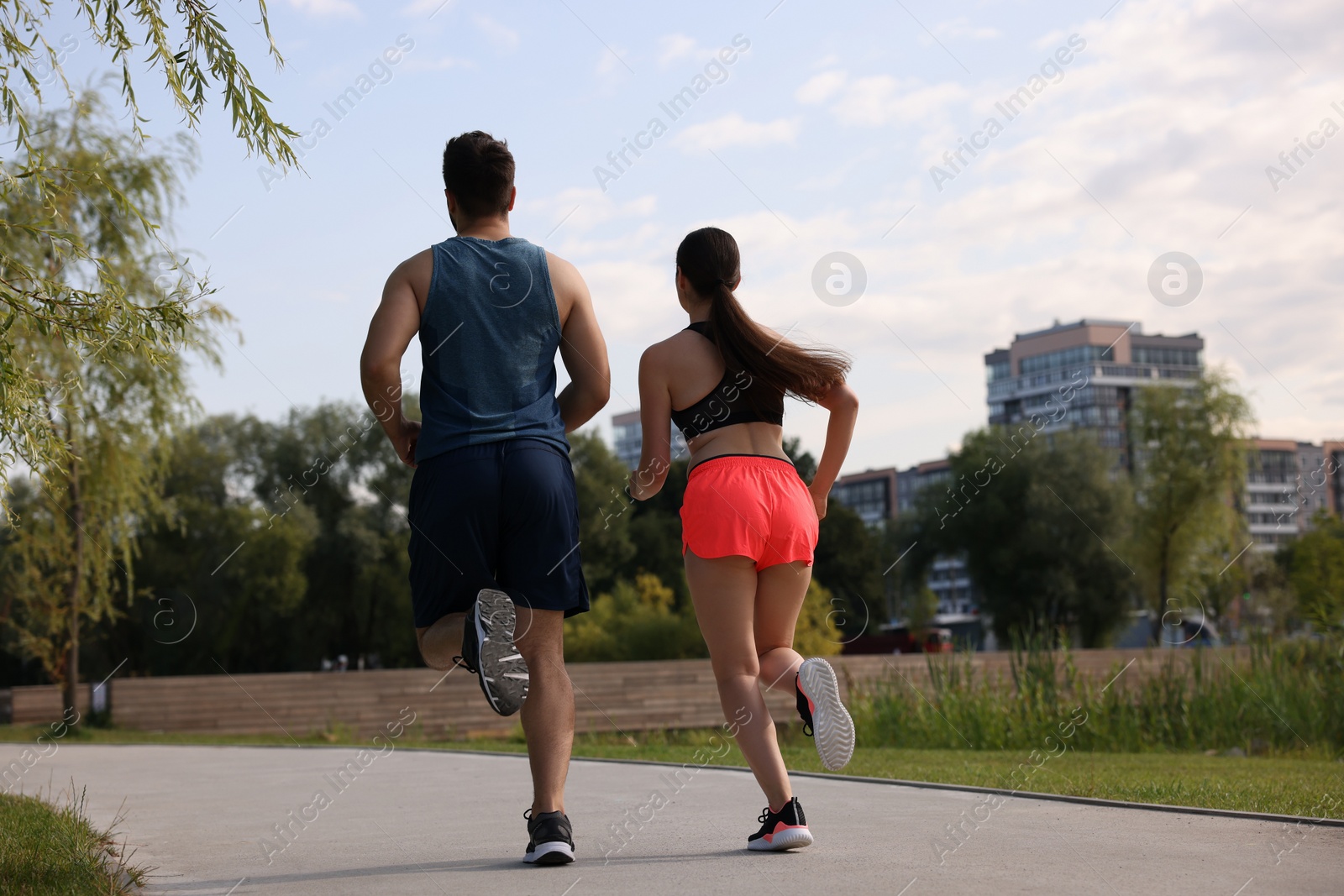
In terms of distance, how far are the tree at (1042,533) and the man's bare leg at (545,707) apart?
4097 cm

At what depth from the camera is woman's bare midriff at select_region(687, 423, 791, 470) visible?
429 cm

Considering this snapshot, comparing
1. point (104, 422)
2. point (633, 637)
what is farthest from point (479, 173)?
point (633, 637)

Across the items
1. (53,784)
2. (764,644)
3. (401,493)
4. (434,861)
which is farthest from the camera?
(401,493)

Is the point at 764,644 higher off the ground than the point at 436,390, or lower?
lower

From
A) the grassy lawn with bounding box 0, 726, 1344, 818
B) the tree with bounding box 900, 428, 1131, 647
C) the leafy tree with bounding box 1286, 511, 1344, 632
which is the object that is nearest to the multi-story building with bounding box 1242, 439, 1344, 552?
the leafy tree with bounding box 1286, 511, 1344, 632

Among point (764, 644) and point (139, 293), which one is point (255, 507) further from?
point (764, 644)

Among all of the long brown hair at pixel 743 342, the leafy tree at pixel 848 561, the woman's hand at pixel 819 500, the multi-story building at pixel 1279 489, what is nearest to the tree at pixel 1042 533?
the leafy tree at pixel 848 561

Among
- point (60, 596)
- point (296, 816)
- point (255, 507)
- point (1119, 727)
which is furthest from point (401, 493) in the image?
point (296, 816)

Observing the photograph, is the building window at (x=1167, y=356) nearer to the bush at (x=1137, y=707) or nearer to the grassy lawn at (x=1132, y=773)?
the bush at (x=1137, y=707)

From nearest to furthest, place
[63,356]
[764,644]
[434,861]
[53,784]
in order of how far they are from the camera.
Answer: [434,861], [764,644], [53,784], [63,356]

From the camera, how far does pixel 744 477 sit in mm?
4199

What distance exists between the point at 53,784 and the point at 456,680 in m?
9.21

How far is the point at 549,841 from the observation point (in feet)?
12.4

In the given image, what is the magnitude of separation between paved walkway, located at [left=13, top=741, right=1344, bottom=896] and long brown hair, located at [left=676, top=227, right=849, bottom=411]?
60.9 inches
